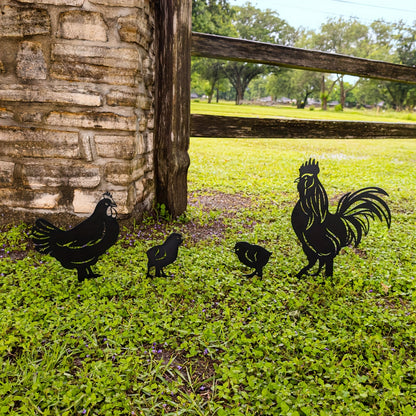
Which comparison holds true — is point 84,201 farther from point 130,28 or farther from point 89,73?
point 130,28

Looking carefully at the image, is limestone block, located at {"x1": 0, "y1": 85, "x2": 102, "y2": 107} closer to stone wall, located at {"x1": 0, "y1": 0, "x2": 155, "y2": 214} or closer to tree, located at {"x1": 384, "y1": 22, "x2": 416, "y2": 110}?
stone wall, located at {"x1": 0, "y1": 0, "x2": 155, "y2": 214}

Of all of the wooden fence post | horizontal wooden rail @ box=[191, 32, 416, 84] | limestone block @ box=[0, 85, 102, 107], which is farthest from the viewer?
horizontal wooden rail @ box=[191, 32, 416, 84]

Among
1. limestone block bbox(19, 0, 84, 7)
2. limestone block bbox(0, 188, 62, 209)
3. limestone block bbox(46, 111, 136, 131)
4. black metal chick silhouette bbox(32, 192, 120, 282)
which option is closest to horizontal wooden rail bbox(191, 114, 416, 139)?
limestone block bbox(46, 111, 136, 131)

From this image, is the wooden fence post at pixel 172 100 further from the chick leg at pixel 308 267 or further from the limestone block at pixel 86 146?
the chick leg at pixel 308 267

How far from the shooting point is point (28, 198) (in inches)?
114

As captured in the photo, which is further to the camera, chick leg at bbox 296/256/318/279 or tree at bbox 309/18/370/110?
tree at bbox 309/18/370/110

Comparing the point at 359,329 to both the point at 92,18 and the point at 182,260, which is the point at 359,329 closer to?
the point at 182,260

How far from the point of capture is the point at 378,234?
131 inches

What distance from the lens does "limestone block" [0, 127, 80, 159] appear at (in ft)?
9.04

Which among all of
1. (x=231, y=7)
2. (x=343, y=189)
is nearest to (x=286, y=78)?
(x=231, y=7)

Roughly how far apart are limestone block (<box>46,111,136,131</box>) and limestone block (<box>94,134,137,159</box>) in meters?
0.09

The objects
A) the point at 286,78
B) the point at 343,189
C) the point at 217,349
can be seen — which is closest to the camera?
the point at 217,349

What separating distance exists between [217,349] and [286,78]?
45817mm

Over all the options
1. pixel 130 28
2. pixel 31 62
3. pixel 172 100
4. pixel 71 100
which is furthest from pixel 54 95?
pixel 172 100
